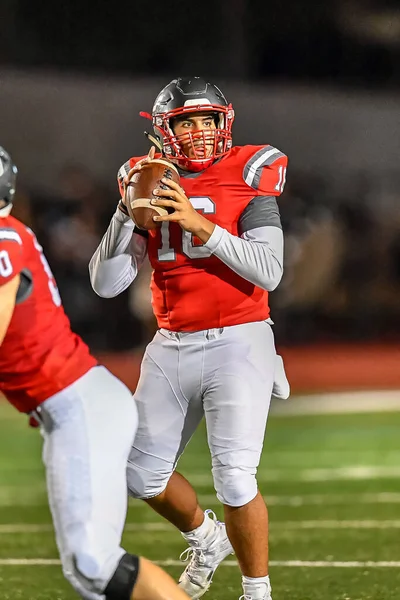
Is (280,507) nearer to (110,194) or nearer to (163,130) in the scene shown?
(163,130)

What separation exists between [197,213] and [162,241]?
0.24m

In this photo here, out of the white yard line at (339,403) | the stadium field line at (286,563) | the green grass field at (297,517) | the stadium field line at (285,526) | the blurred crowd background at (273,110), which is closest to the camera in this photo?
the green grass field at (297,517)

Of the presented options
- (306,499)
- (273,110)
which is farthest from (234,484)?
(273,110)

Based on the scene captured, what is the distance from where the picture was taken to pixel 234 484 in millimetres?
A: 3270

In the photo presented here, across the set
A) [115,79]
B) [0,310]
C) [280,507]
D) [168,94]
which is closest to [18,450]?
[280,507]

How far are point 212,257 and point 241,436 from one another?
0.57 meters

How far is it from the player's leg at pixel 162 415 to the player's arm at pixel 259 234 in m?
0.35

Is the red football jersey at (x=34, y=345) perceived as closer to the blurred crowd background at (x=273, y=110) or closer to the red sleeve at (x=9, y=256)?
the red sleeve at (x=9, y=256)

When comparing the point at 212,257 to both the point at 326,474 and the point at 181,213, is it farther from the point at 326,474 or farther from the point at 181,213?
the point at 326,474

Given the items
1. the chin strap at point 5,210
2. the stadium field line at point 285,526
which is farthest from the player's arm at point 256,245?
the stadium field line at point 285,526

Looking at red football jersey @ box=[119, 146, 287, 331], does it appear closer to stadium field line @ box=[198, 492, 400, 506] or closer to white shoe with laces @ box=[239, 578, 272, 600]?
white shoe with laces @ box=[239, 578, 272, 600]

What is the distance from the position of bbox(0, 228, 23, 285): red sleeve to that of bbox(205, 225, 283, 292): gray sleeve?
0.76 meters

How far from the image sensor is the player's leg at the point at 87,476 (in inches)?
106

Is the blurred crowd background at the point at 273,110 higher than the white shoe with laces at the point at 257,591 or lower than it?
lower
